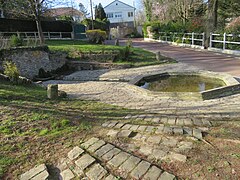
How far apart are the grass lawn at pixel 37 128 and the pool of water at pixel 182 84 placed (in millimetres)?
2751

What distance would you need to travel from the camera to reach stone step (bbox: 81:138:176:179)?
1.97 metres

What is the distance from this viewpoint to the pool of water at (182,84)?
6.55 m

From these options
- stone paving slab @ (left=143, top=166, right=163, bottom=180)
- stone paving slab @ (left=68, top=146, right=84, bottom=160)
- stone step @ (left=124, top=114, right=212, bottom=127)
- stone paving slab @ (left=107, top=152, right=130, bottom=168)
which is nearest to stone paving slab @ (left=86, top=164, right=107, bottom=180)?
stone paving slab @ (left=107, top=152, right=130, bottom=168)

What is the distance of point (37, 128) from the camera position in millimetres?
3172

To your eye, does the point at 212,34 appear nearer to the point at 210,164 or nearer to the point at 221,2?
the point at 221,2

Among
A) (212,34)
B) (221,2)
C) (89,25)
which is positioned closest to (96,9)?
(89,25)

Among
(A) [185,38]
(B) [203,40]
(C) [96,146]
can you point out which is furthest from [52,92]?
(A) [185,38]

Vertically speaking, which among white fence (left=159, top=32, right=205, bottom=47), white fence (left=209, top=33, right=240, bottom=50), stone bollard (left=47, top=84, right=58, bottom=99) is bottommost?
stone bollard (left=47, top=84, right=58, bottom=99)

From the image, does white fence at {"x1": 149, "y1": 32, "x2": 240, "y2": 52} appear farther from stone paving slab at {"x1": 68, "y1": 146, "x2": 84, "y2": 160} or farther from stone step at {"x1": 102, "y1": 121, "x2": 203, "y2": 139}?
stone paving slab at {"x1": 68, "y1": 146, "x2": 84, "y2": 160}

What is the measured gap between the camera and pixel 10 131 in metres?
3.02

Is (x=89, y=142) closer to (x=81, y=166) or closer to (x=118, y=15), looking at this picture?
(x=81, y=166)

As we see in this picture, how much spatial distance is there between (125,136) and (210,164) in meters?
1.19

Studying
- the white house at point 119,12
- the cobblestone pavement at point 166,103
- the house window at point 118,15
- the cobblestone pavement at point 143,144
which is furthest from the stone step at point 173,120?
the house window at point 118,15

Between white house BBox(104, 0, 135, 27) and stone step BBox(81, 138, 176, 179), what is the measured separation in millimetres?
48035
